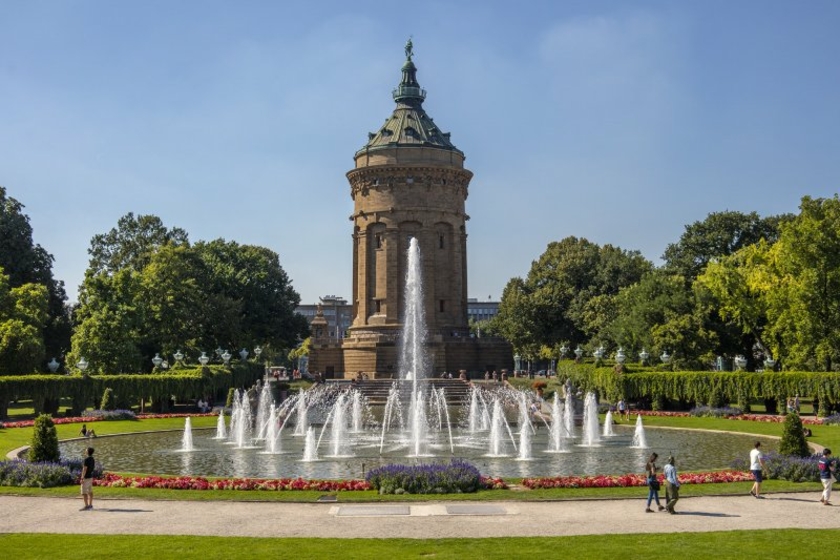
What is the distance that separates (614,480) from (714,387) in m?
27.5

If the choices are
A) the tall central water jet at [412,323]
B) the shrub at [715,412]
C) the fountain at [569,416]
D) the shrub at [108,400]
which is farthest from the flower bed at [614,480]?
the tall central water jet at [412,323]

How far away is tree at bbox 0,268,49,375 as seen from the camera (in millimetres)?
51406

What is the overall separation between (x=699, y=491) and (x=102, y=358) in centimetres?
4271

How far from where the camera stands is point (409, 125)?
7338cm

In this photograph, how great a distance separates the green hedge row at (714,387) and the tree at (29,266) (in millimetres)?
40486

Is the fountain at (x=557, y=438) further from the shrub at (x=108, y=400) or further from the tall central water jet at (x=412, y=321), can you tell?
the tall central water jet at (x=412, y=321)

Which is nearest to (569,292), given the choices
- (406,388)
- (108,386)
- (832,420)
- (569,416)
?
(406,388)

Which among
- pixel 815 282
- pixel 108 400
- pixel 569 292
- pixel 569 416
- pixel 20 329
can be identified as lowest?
Result: pixel 569 416

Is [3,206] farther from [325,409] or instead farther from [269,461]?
[269,461]

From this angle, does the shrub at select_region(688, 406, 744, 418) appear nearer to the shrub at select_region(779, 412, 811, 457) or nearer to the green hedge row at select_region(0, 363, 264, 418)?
the shrub at select_region(779, 412, 811, 457)

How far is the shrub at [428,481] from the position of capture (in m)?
20.3

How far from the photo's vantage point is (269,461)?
27.4m

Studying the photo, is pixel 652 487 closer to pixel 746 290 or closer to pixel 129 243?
pixel 746 290

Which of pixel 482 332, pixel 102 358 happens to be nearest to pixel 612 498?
pixel 102 358
